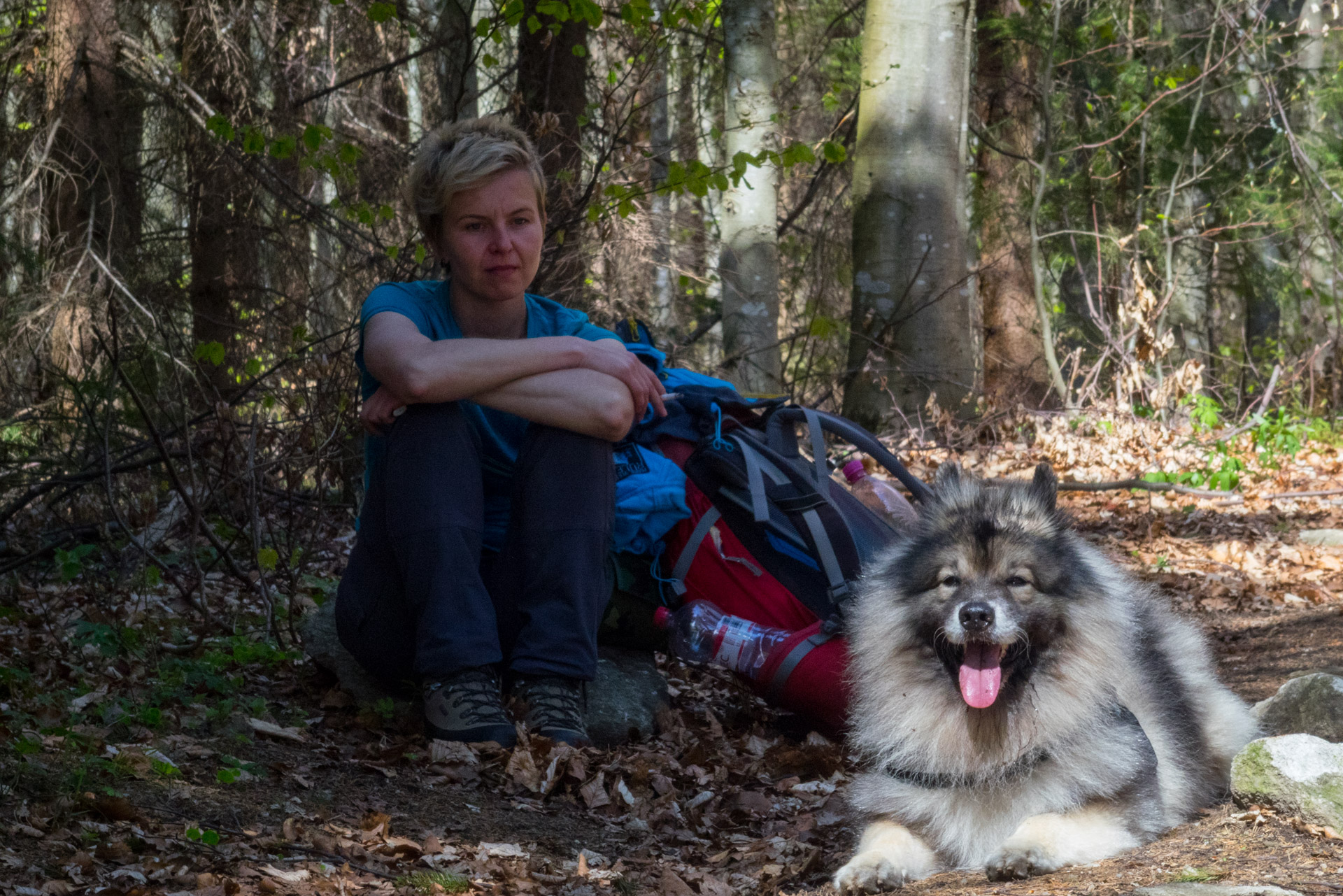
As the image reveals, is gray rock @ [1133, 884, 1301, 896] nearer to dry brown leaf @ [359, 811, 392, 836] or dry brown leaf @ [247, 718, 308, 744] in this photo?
dry brown leaf @ [359, 811, 392, 836]

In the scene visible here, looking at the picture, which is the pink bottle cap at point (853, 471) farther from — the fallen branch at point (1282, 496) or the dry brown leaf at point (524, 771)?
the fallen branch at point (1282, 496)

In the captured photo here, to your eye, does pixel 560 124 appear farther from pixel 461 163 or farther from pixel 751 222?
pixel 461 163

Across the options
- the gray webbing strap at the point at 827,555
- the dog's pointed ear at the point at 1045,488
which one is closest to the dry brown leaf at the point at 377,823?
the gray webbing strap at the point at 827,555

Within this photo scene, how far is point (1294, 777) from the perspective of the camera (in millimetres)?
2619

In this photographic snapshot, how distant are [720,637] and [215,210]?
18.2ft

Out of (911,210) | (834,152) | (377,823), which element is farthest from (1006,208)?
(377,823)

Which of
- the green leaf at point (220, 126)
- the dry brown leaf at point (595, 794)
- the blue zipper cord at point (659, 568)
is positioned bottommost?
the dry brown leaf at point (595, 794)

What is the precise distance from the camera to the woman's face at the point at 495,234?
12.6ft

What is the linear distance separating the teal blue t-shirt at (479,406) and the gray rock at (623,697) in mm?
645

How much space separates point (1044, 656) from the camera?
2.86m

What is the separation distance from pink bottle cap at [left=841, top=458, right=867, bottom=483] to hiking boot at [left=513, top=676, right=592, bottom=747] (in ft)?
5.07

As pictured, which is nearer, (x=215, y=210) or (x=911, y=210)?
(x=215, y=210)

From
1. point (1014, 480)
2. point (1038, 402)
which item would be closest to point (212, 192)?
point (1014, 480)

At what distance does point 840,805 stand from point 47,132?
20.7 feet
